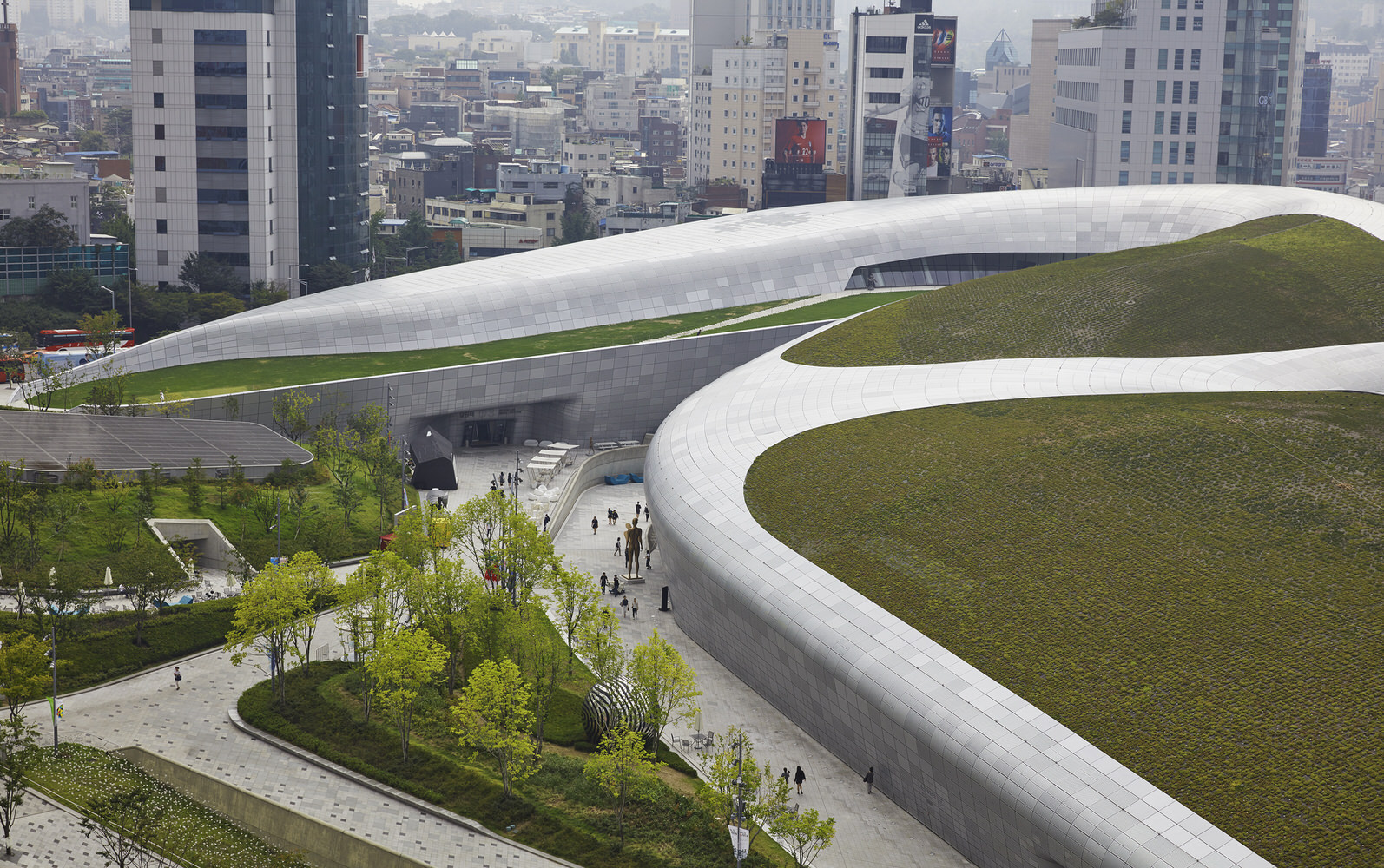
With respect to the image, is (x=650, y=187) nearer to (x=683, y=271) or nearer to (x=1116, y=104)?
(x=1116, y=104)

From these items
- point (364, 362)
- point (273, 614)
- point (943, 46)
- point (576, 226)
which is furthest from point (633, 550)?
point (943, 46)

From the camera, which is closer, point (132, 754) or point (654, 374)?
point (132, 754)

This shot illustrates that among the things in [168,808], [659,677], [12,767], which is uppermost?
[659,677]

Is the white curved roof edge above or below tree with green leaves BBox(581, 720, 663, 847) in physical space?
above

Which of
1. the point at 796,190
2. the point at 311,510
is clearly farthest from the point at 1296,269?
the point at 796,190

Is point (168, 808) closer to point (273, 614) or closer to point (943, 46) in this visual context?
point (273, 614)

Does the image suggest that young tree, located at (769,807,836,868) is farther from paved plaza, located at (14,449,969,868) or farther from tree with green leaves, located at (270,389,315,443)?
tree with green leaves, located at (270,389,315,443)

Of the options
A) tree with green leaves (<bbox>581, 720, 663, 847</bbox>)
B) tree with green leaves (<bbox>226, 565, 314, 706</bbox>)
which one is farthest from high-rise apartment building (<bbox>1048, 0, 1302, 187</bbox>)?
tree with green leaves (<bbox>581, 720, 663, 847</bbox>)
